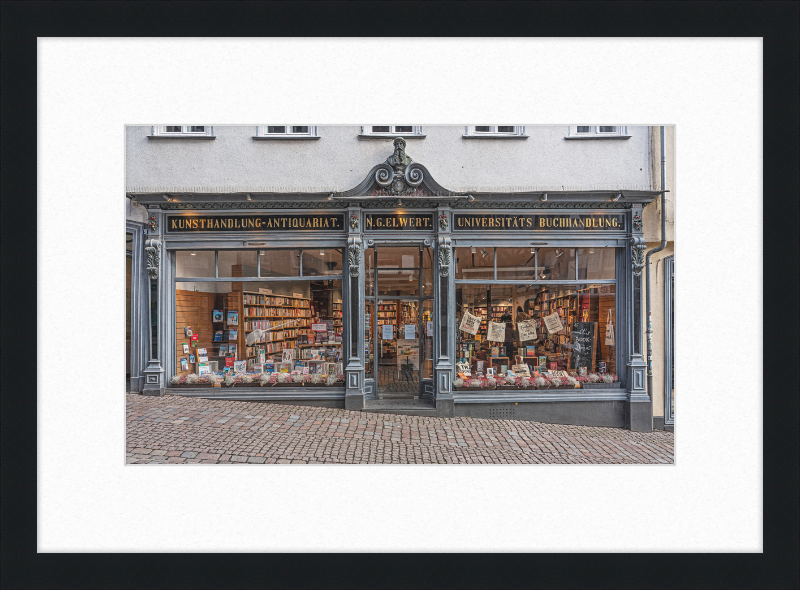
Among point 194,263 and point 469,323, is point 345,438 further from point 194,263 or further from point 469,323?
point 194,263

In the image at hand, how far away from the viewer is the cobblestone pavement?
485cm

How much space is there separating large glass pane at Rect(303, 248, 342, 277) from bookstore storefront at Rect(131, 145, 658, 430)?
1.1 inches

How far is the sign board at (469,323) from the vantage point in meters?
7.02

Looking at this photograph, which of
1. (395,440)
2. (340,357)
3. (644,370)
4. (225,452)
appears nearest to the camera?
(225,452)

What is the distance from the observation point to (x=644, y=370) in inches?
262

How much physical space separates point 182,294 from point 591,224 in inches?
312

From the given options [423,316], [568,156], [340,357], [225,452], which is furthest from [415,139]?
[225,452]

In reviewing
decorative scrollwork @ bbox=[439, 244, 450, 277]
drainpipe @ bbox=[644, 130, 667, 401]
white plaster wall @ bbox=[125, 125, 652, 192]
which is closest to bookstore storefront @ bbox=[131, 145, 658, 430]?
decorative scrollwork @ bbox=[439, 244, 450, 277]

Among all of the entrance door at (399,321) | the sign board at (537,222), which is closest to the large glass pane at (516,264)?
the sign board at (537,222)

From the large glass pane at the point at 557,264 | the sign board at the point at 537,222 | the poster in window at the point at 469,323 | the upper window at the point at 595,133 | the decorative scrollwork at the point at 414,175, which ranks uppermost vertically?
the upper window at the point at 595,133

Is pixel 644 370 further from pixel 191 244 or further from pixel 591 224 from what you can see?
pixel 191 244

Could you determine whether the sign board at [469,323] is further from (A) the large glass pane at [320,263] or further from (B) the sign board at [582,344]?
(A) the large glass pane at [320,263]

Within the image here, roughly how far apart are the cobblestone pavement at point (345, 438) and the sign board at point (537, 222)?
138 inches

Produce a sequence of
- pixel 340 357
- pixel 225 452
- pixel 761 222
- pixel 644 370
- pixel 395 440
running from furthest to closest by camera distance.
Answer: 1. pixel 340 357
2. pixel 644 370
3. pixel 395 440
4. pixel 225 452
5. pixel 761 222
